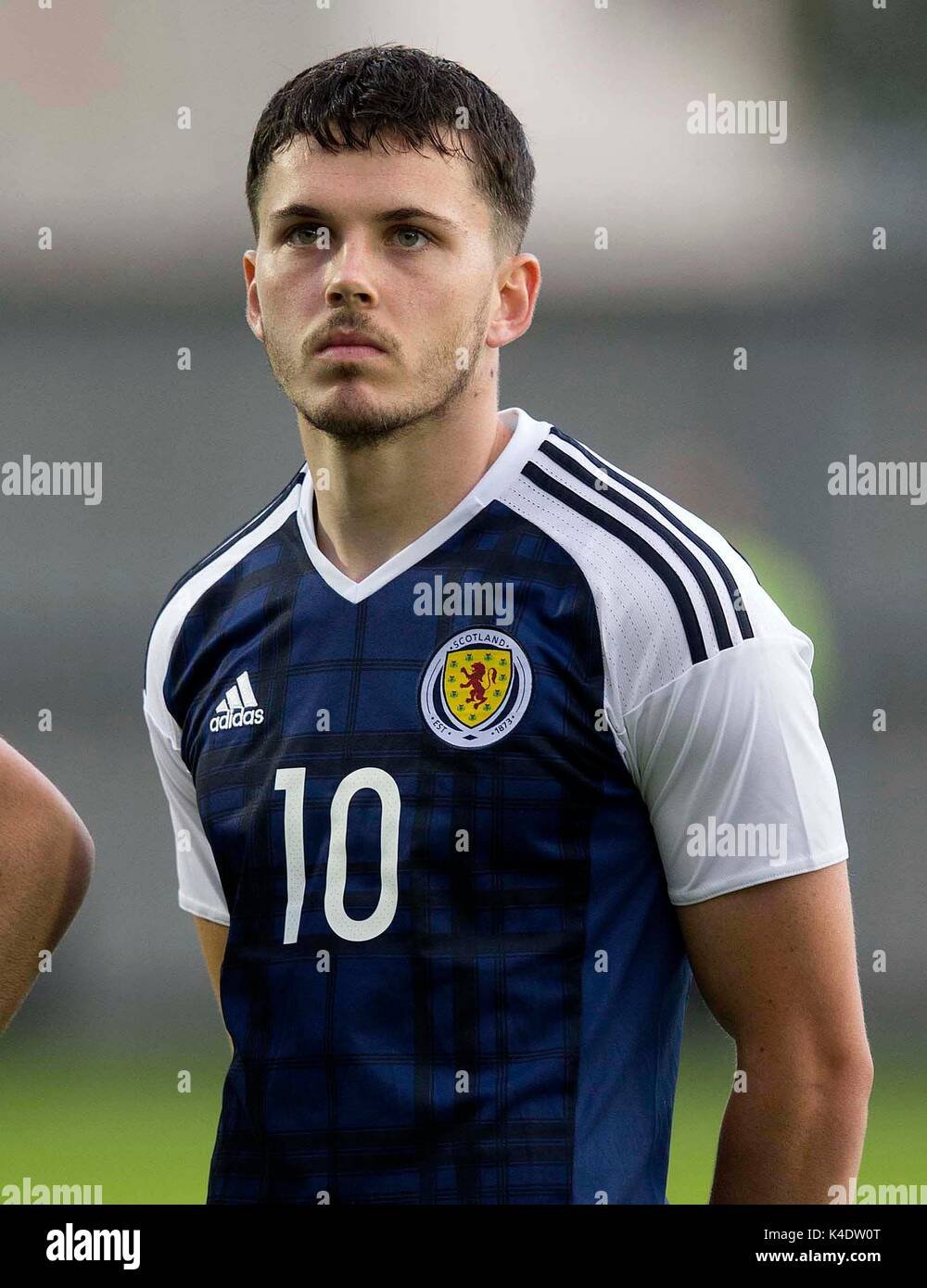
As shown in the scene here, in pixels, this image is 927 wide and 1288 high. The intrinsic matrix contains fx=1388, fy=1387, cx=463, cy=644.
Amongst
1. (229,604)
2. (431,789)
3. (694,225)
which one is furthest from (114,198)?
(431,789)

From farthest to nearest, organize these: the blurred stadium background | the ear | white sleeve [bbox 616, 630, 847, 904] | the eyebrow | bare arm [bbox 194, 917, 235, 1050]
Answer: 1. the blurred stadium background
2. bare arm [bbox 194, 917, 235, 1050]
3. the ear
4. the eyebrow
5. white sleeve [bbox 616, 630, 847, 904]

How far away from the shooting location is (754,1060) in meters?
1.62

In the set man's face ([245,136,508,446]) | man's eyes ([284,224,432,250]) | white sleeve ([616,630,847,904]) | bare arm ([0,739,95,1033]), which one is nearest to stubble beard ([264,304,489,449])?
man's face ([245,136,508,446])

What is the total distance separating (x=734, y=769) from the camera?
156cm

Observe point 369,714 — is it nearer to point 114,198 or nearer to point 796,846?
point 796,846

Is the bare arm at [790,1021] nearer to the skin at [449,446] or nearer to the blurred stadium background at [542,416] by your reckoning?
the skin at [449,446]

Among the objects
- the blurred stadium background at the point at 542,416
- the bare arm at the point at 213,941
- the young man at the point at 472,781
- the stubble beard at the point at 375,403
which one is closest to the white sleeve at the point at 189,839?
the bare arm at the point at 213,941

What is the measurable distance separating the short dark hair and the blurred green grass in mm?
3131

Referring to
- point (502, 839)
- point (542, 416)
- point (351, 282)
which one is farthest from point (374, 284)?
point (542, 416)

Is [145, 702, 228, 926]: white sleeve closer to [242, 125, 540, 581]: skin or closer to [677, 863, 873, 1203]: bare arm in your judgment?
[242, 125, 540, 581]: skin

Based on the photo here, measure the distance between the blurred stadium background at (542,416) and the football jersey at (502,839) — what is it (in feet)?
10.4

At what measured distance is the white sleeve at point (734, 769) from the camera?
5.08 ft

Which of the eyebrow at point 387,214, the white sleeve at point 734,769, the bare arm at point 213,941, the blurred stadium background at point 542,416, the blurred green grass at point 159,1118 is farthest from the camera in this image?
the blurred stadium background at point 542,416

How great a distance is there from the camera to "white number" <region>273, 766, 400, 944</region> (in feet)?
5.24
